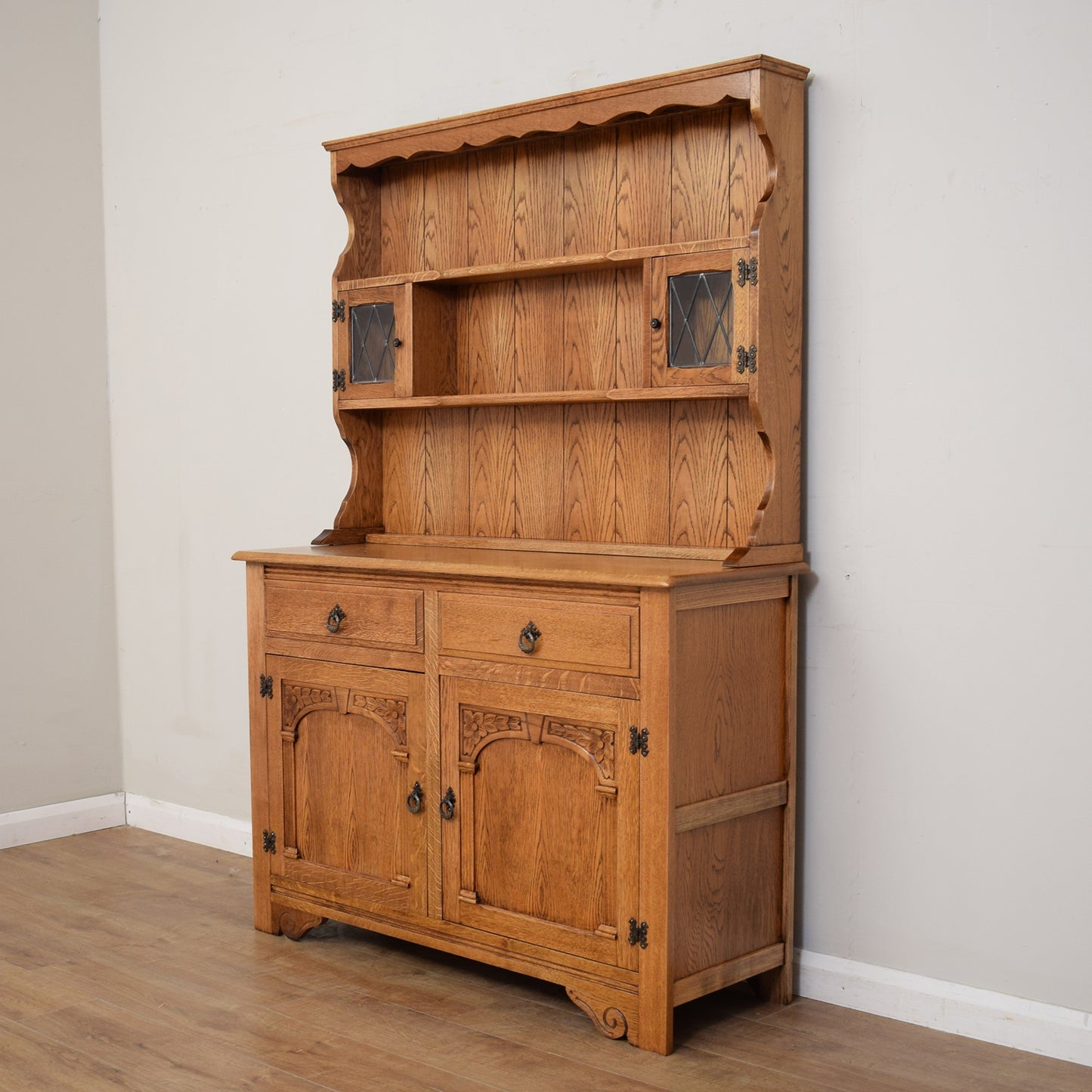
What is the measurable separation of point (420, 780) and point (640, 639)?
755mm

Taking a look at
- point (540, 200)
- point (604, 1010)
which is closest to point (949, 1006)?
point (604, 1010)

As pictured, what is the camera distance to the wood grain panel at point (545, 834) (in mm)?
2834

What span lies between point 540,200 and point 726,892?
1.79 m

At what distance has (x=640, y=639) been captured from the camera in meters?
2.71

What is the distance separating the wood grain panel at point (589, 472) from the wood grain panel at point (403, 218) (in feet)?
2.30

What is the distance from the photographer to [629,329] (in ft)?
10.8

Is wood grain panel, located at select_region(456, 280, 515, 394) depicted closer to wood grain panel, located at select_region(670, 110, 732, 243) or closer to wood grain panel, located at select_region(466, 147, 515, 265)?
wood grain panel, located at select_region(466, 147, 515, 265)

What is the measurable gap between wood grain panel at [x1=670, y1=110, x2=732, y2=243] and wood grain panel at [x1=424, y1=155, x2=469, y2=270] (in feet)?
2.19

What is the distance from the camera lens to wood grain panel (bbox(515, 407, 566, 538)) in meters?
3.43

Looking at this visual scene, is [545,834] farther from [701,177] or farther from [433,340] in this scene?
[701,177]

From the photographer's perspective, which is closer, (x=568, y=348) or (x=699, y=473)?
(x=699, y=473)

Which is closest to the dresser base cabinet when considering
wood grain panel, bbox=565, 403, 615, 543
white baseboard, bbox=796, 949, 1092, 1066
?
white baseboard, bbox=796, 949, 1092, 1066

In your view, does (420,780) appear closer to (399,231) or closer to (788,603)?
(788,603)

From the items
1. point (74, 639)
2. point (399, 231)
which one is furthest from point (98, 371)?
point (399, 231)
